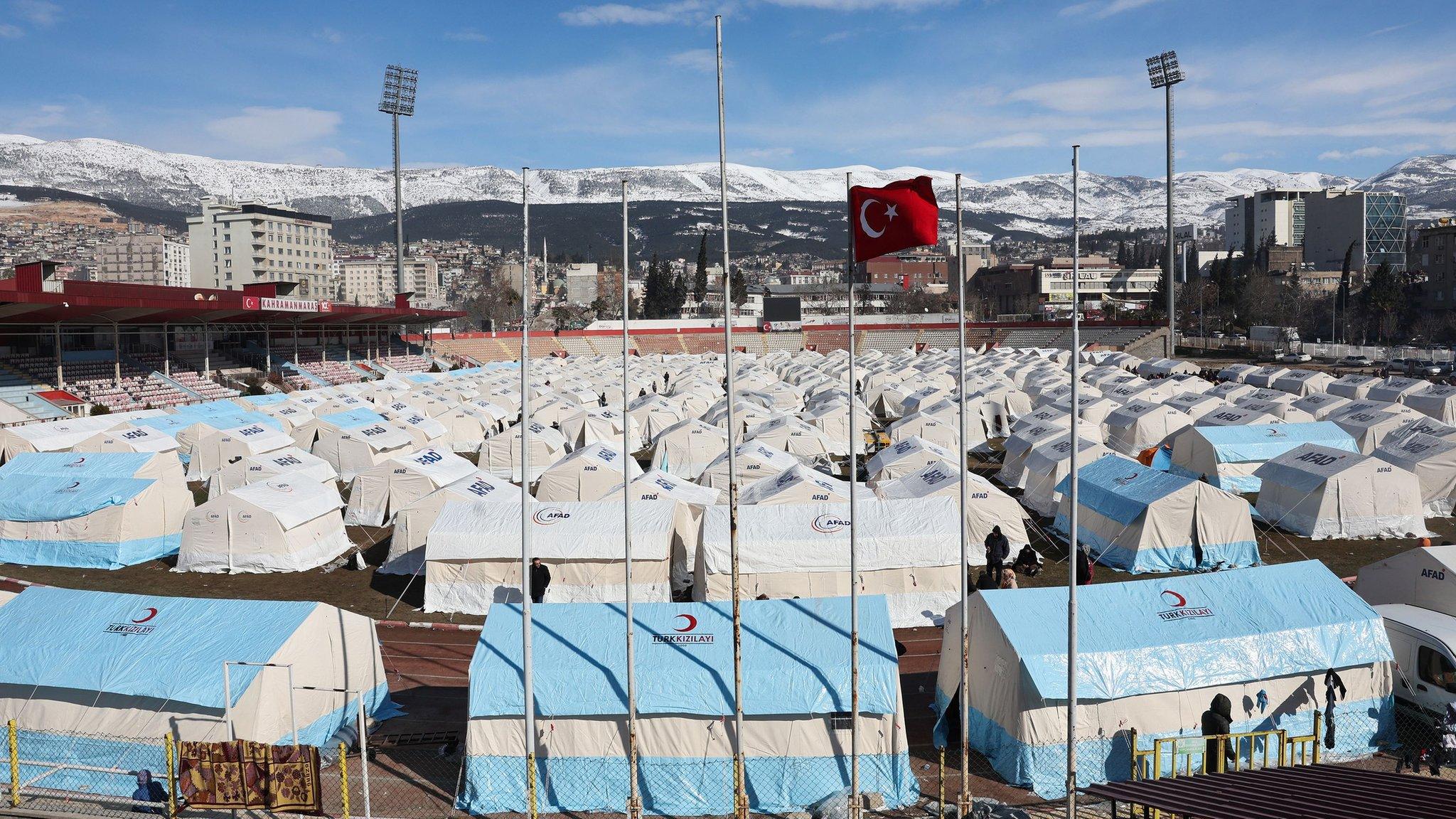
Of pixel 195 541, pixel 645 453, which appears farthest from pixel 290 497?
pixel 645 453

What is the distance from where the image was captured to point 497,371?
57.2 meters

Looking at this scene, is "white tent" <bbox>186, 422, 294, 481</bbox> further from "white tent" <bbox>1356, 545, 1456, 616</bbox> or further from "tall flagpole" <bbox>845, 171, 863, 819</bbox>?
"white tent" <bbox>1356, 545, 1456, 616</bbox>

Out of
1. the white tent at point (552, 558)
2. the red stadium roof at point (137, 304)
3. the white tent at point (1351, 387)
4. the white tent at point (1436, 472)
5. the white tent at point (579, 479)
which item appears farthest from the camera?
the red stadium roof at point (137, 304)

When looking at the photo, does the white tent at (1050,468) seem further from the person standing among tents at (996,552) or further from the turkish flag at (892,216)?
the turkish flag at (892,216)

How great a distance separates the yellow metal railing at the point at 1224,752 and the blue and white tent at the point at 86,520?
59.2 feet

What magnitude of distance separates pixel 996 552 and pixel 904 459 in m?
5.97

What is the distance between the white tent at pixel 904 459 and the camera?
72.5ft

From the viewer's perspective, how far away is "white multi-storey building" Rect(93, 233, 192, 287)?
533ft

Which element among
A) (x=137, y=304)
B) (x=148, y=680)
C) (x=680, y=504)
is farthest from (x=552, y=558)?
(x=137, y=304)

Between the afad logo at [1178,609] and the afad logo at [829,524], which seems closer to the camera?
the afad logo at [1178,609]

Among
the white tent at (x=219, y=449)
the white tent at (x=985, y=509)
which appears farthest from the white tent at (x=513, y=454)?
the white tent at (x=985, y=509)

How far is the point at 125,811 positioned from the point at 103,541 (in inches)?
487

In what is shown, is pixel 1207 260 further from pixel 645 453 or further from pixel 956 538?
pixel 956 538

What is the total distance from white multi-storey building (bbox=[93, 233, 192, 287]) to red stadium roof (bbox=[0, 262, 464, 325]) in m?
123
